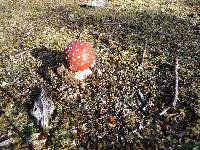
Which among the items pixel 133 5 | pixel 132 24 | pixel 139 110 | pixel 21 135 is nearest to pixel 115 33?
pixel 132 24

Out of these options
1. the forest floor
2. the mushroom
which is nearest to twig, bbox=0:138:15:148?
the forest floor

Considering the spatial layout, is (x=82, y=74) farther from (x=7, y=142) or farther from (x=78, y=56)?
(x=7, y=142)

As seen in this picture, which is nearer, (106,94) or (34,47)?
(106,94)

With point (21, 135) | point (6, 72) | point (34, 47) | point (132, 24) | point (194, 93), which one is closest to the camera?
point (21, 135)

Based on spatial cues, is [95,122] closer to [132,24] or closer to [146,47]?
[146,47]

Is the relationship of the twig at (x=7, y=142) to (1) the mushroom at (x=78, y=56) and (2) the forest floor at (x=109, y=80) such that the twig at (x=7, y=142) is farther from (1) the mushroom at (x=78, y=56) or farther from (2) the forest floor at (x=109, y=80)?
(1) the mushroom at (x=78, y=56)

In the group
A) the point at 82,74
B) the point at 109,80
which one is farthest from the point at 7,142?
the point at 109,80
